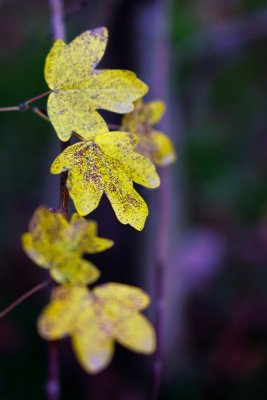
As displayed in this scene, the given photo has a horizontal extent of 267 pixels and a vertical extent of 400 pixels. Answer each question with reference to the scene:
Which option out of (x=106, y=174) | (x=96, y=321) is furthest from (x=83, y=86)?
(x=96, y=321)

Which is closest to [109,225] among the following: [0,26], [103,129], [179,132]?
[179,132]

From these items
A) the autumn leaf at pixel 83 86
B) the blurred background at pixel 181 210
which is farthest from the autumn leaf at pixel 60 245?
the blurred background at pixel 181 210

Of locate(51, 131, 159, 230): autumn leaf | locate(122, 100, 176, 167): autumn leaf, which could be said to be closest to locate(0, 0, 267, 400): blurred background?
Result: locate(122, 100, 176, 167): autumn leaf

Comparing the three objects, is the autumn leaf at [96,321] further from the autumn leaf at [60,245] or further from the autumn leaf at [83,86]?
the autumn leaf at [83,86]

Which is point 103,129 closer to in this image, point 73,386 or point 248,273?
point 73,386

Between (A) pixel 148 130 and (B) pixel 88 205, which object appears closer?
(B) pixel 88 205

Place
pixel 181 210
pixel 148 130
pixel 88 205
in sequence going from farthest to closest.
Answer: pixel 181 210 < pixel 148 130 < pixel 88 205

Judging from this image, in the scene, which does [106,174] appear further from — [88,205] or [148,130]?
[148,130]
